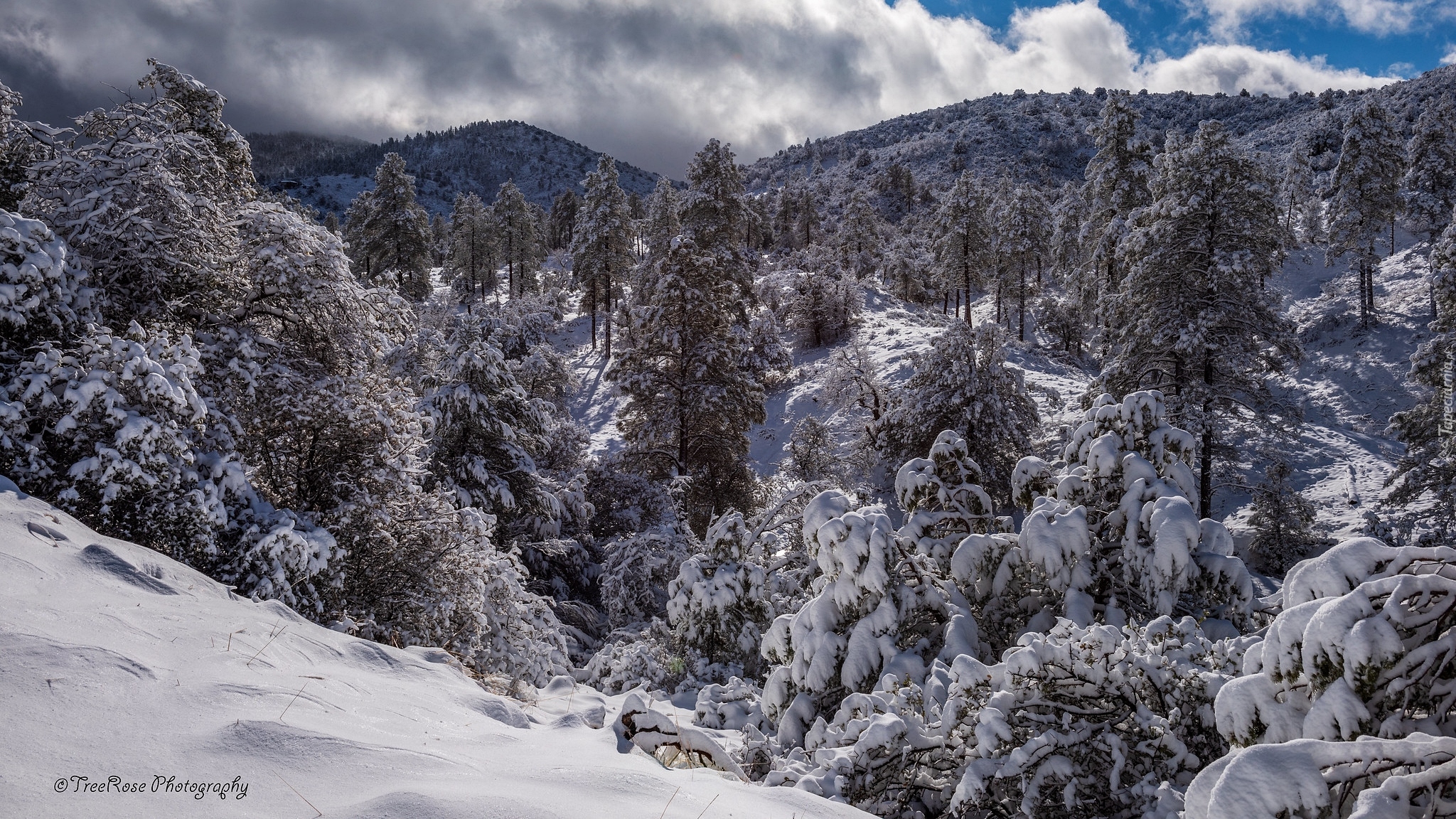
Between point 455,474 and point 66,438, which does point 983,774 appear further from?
point 455,474

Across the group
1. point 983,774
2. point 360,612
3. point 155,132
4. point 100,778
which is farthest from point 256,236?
point 983,774

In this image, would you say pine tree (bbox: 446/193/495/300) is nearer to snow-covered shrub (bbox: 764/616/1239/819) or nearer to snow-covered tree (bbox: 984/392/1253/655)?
snow-covered tree (bbox: 984/392/1253/655)

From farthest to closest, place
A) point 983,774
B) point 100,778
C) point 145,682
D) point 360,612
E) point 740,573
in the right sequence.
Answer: point 740,573 < point 360,612 < point 983,774 < point 145,682 < point 100,778

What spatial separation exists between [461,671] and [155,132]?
732 centimetres

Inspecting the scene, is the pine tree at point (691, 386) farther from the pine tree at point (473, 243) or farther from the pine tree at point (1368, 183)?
the pine tree at point (473, 243)

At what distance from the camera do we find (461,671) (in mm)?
5004

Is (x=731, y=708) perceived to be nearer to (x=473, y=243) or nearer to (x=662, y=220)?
Result: (x=662, y=220)

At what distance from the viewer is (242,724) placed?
8.72 ft

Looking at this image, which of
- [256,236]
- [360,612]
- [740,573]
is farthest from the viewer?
[740,573]

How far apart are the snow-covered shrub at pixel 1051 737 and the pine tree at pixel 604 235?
34.3 metres

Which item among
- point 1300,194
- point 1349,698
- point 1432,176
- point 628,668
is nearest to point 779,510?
point 628,668

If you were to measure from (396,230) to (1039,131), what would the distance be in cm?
10887

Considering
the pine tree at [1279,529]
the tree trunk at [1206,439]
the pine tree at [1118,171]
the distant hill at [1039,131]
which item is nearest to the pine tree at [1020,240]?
the pine tree at [1118,171]

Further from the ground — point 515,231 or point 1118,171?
point 515,231
